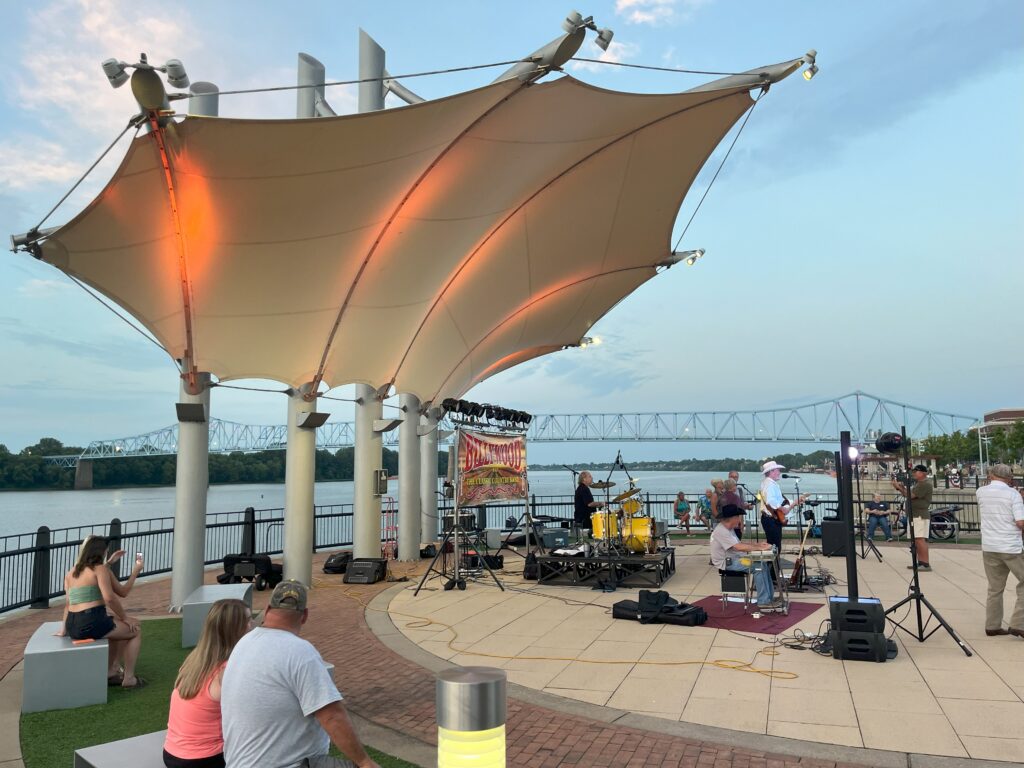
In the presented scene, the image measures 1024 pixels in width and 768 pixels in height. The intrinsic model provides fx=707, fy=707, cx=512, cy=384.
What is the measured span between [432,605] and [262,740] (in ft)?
27.0

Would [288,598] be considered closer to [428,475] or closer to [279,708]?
[279,708]

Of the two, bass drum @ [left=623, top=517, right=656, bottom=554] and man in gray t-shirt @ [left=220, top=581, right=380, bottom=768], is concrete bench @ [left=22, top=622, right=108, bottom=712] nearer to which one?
man in gray t-shirt @ [left=220, top=581, right=380, bottom=768]

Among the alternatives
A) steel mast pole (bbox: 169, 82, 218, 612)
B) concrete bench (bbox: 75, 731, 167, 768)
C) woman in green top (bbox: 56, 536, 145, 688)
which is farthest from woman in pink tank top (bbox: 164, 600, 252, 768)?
steel mast pole (bbox: 169, 82, 218, 612)

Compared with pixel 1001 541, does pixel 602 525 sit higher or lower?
lower

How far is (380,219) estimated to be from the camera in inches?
422

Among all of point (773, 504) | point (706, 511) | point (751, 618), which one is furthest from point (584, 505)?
point (706, 511)

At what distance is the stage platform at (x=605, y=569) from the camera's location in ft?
40.3

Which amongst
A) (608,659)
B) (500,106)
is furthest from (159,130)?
(608,659)

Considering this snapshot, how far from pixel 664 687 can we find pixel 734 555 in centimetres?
397

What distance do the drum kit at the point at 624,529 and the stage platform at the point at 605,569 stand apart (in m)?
0.25

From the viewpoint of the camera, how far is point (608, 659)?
7.63m

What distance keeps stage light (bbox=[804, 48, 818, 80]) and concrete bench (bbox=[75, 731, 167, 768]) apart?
1034 centimetres

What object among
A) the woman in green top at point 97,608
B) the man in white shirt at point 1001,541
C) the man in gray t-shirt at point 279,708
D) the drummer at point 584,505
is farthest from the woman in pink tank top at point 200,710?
the drummer at point 584,505

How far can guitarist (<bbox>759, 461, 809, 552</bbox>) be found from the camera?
11.0 metres
